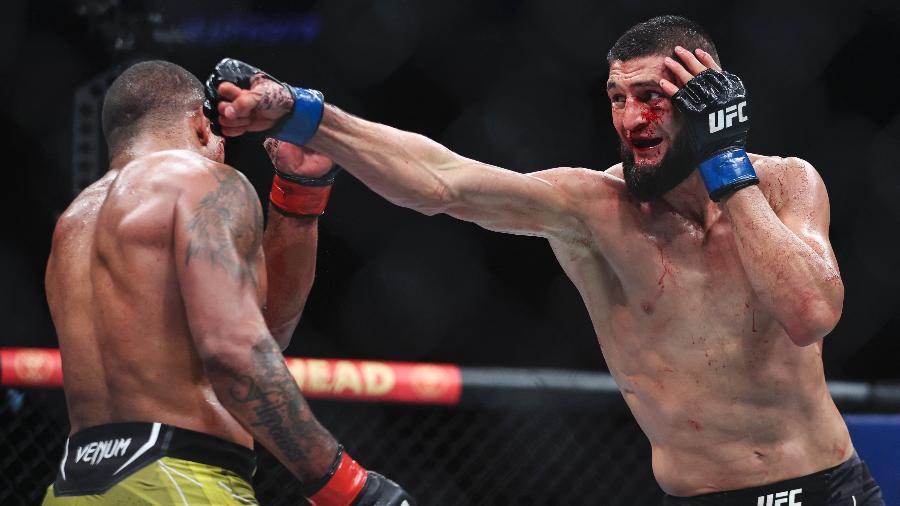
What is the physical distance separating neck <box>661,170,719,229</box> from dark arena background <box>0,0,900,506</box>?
1512mm

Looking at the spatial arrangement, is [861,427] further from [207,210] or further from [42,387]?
[42,387]

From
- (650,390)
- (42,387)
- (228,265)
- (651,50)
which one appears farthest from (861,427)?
(42,387)

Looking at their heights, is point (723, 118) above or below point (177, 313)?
above

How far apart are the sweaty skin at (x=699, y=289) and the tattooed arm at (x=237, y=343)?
1.46 ft

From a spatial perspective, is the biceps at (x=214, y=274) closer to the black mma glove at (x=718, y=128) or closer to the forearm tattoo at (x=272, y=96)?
the forearm tattoo at (x=272, y=96)

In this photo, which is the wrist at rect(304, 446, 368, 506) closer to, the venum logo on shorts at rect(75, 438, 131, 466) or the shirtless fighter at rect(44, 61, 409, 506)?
the shirtless fighter at rect(44, 61, 409, 506)

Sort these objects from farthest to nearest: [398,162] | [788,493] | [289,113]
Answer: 1. [788,493]
2. [398,162]
3. [289,113]

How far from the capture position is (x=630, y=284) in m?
2.09

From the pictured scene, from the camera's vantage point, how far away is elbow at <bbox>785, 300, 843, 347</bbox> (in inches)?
74.1

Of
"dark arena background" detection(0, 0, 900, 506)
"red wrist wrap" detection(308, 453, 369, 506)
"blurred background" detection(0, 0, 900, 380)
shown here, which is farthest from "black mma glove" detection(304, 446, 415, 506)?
"blurred background" detection(0, 0, 900, 380)

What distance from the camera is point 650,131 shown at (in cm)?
204

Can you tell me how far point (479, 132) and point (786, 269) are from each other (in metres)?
2.35

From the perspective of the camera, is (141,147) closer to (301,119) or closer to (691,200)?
(301,119)

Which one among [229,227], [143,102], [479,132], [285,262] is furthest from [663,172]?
[479,132]
